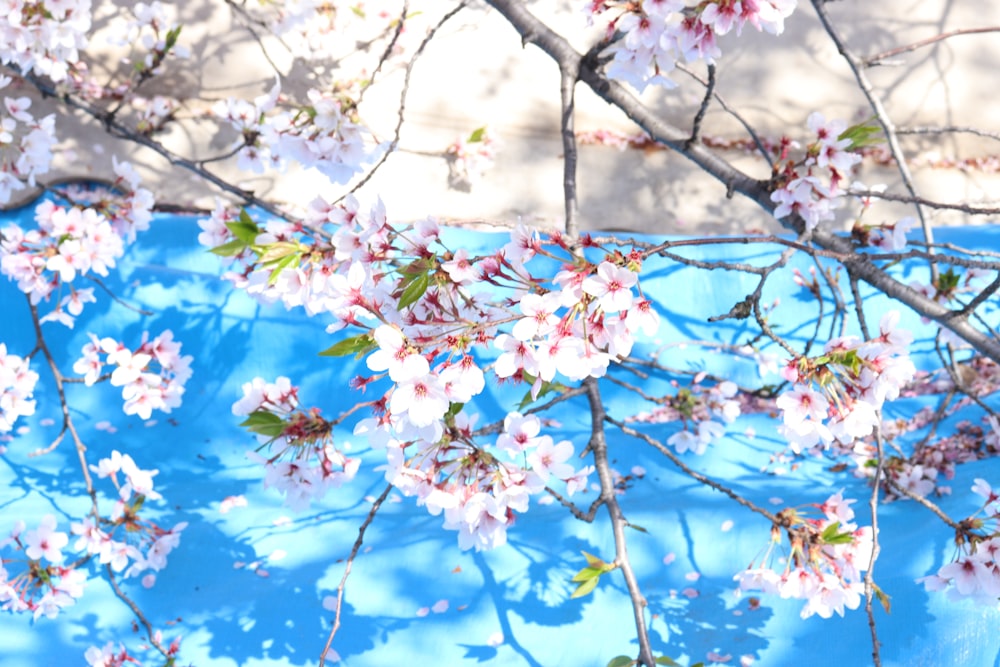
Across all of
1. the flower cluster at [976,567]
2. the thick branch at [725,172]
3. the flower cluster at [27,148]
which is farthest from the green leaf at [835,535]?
the flower cluster at [27,148]

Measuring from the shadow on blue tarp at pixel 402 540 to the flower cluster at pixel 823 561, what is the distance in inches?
12.3

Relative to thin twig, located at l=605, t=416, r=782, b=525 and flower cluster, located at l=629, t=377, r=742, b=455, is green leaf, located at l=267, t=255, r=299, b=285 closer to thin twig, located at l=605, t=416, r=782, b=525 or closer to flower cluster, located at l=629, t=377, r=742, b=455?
thin twig, located at l=605, t=416, r=782, b=525

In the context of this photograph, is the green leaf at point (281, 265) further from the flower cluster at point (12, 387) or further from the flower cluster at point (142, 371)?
the flower cluster at point (12, 387)

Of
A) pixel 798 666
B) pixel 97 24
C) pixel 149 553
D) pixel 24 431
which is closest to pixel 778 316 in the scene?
pixel 798 666

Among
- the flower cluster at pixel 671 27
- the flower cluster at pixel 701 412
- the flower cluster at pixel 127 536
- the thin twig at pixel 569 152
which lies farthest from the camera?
the flower cluster at pixel 701 412

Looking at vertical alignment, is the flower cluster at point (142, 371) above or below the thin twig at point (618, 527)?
above

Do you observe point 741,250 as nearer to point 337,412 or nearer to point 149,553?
point 337,412

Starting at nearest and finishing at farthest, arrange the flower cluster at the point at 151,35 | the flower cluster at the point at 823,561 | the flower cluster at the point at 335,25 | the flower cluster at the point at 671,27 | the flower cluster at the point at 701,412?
1. the flower cluster at the point at 671,27
2. the flower cluster at the point at 823,561
3. the flower cluster at the point at 701,412
4. the flower cluster at the point at 151,35
5. the flower cluster at the point at 335,25

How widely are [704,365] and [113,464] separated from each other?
4.31ft

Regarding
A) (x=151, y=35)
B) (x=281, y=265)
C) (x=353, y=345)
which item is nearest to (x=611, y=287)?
(x=353, y=345)

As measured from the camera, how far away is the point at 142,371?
147cm

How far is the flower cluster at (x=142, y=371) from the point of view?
1405mm

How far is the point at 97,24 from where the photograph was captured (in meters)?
2.42

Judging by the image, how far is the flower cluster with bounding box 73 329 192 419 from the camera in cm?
141
